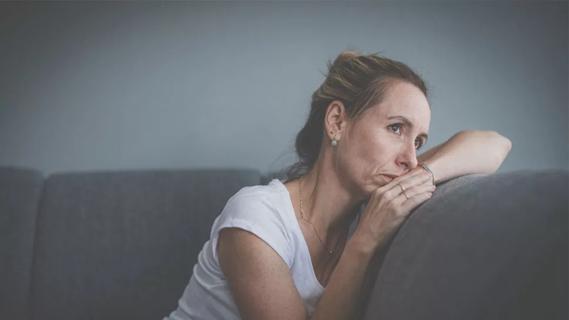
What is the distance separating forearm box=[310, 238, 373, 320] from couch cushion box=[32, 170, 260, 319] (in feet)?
2.07

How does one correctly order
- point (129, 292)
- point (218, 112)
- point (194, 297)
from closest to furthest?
1. point (194, 297)
2. point (129, 292)
3. point (218, 112)

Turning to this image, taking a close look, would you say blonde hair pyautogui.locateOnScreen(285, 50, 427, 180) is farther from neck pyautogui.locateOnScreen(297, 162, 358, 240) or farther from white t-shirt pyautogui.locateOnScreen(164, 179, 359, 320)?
white t-shirt pyautogui.locateOnScreen(164, 179, 359, 320)

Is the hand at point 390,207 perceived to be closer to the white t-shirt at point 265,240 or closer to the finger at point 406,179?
the finger at point 406,179

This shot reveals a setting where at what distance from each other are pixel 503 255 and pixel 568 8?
1.47 m

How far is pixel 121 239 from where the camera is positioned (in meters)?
1.33

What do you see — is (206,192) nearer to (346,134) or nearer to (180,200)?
(180,200)

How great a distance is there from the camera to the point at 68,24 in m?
1.58

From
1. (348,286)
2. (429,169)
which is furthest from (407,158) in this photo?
(348,286)

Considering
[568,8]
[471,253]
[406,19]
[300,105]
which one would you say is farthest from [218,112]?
[568,8]

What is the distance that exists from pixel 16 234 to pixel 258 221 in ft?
3.01

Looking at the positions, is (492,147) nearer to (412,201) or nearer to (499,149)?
(499,149)

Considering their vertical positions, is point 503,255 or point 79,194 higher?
point 503,255

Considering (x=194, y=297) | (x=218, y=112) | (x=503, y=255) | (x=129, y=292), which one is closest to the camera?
(x=503, y=255)

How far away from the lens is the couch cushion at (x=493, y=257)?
0.53 metres
